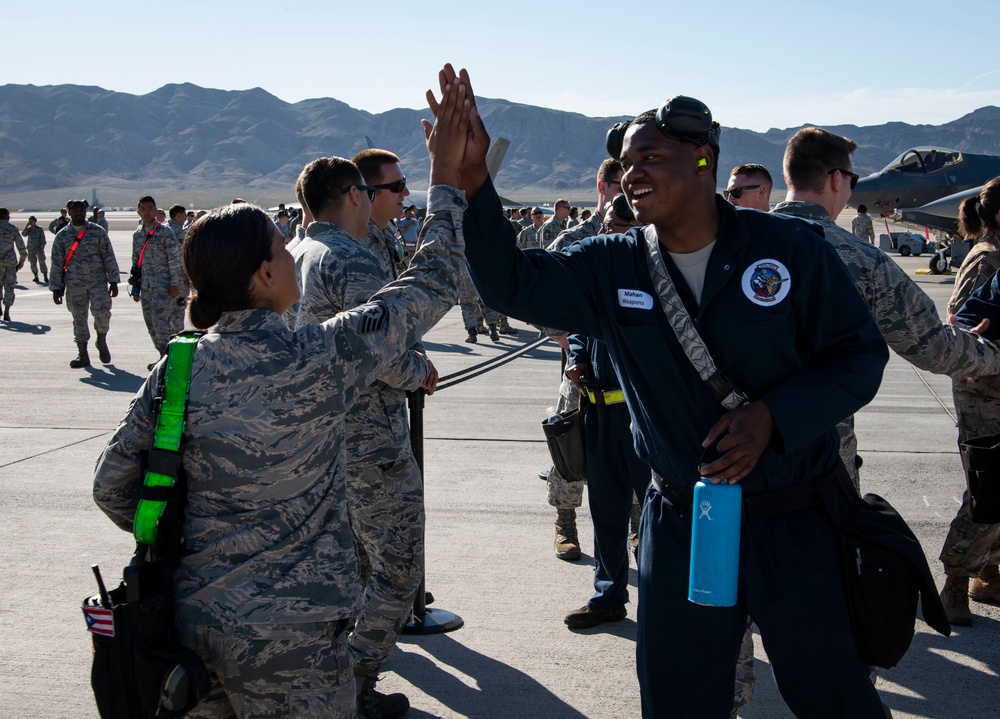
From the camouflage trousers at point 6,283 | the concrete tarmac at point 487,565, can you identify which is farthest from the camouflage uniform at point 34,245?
the concrete tarmac at point 487,565

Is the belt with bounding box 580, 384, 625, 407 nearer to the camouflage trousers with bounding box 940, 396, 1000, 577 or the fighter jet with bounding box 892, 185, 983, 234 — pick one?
the camouflage trousers with bounding box 940, 396, 1000, 577

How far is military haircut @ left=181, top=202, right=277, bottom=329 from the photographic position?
7.62ft

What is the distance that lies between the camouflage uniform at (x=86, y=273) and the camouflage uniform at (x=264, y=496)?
35.6 ft

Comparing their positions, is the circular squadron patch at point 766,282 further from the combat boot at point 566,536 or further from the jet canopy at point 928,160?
the jet canopy at point 928,160

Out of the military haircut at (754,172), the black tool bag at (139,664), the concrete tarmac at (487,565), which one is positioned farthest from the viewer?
the military haircut at (754,172)

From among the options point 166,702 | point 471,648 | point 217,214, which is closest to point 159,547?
point 166,702

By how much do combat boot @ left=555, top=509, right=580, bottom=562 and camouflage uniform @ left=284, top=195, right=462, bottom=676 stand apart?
1839 millimetres

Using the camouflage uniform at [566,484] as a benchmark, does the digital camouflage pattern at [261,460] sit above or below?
above

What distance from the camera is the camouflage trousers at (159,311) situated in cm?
1234

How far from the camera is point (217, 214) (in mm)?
2389

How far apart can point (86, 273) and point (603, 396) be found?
983 centimetres

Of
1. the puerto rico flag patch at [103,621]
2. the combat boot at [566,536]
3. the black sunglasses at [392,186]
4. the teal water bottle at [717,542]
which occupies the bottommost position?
the combat boot at [566,536]

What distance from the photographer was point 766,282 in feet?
8.08

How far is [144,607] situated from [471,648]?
2407 millimetres
